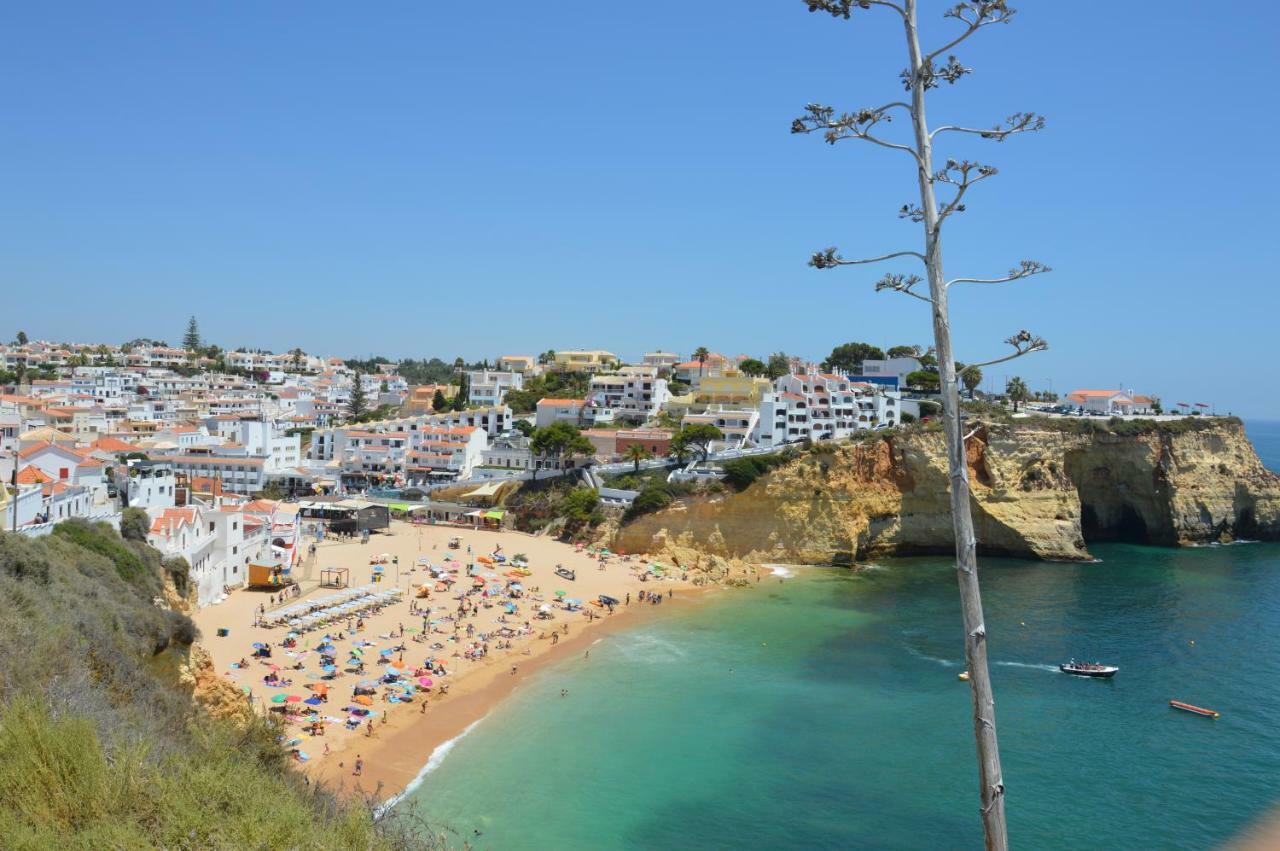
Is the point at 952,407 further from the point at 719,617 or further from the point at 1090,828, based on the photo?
the point at 719,617

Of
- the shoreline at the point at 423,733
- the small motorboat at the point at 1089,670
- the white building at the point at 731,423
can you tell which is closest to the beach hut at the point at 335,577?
the shoreline at the point at 423,733

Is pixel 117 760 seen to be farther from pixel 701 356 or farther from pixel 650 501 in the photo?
pixel 701 356

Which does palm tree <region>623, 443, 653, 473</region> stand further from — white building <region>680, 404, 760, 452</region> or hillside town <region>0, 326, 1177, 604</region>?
white building <region>680, 404, 760, 452</region>

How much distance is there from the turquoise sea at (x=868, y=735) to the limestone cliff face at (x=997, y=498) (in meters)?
8.91

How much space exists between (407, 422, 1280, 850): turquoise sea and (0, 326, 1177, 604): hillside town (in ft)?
49.5

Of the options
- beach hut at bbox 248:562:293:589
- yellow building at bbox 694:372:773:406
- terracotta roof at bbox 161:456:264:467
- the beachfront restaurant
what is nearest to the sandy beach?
beach hut at bbox 248:562:293:589

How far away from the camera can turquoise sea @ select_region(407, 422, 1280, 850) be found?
60.4 feet

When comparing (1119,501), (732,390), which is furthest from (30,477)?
(1119,501)

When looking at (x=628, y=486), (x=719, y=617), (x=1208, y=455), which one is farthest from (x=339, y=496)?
(x=1208, y=455)

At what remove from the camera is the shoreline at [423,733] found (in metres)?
19.6

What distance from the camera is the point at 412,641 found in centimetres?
3083

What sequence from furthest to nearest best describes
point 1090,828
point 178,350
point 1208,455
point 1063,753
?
point 178,350 → point 1208,455 → point 1063,753 → point 1090,828

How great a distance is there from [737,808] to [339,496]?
4331 cm

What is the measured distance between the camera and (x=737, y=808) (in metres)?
19.1
